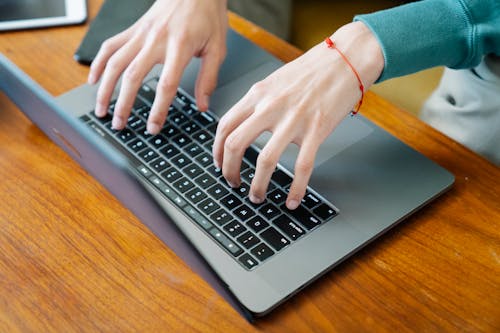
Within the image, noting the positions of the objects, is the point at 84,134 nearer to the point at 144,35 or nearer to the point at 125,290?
the point at 125,290

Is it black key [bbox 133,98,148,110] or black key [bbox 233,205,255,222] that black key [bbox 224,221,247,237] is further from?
black key [bbox 133,98,148,110]

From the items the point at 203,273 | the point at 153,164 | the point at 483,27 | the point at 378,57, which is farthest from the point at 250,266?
the point at 483,27

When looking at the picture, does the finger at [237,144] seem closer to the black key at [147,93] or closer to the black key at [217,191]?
the black key at [217,191]

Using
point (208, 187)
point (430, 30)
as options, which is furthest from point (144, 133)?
point (430, 30)

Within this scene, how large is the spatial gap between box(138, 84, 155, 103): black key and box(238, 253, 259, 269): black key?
0.90 feet

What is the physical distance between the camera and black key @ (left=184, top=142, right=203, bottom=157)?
0.71 meters

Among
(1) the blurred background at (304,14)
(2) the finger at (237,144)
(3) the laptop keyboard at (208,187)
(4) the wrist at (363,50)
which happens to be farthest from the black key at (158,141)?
(1) the blurred background at (304,14)

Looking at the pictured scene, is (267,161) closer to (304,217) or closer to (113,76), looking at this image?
(304,217)

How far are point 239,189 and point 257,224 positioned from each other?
0.17 ft

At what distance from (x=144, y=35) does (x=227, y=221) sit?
294 millimetres

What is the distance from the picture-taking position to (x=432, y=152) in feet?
2.47

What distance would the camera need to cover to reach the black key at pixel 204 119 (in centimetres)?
76

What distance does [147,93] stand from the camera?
799mm

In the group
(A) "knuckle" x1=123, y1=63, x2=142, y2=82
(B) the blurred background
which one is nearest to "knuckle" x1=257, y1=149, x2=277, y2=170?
(A) "knuckle" x1=123, y1=63, x2=142, y2=82
